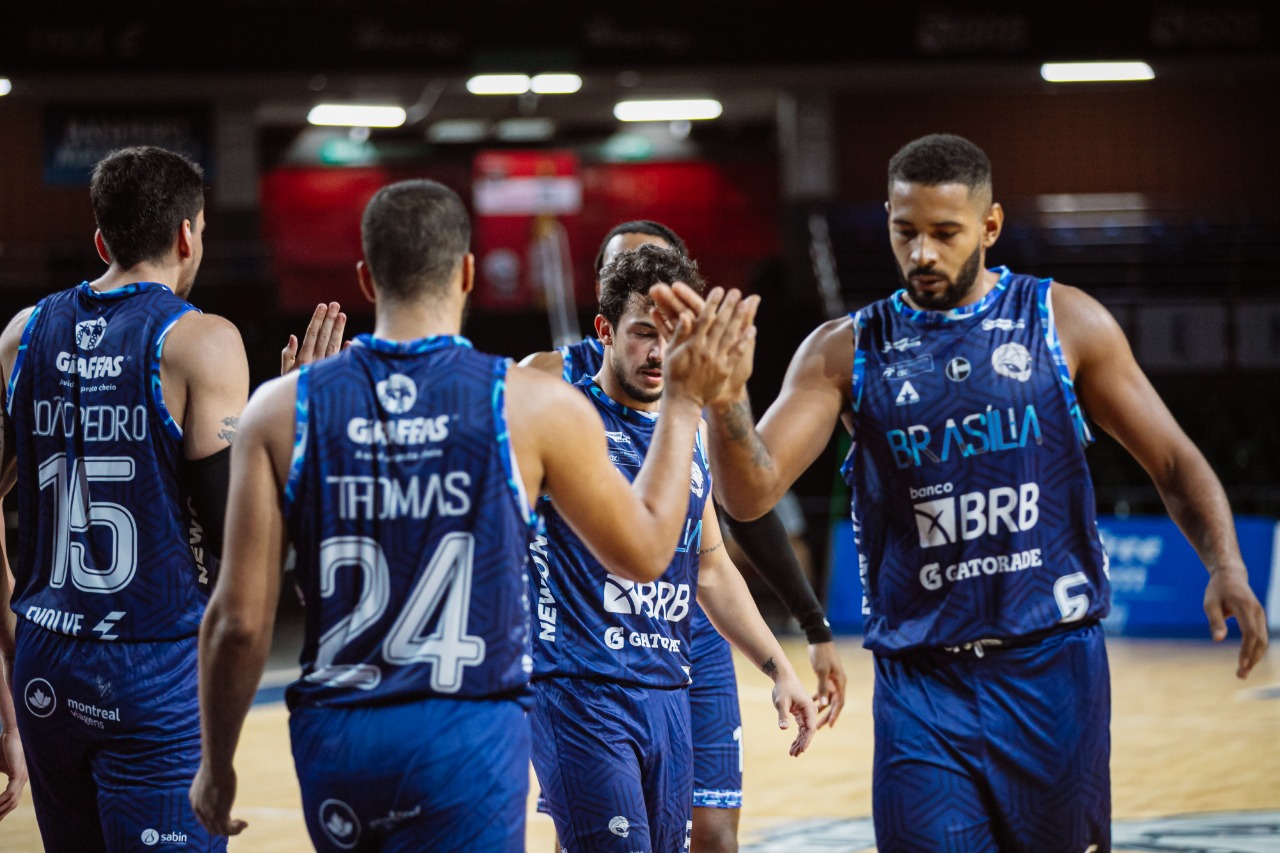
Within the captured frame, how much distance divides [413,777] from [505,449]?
578 mm

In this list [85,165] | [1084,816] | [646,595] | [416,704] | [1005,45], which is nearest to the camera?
[416,704]

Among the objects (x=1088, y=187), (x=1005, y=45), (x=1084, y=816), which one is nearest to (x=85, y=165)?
(x=1005, y=45)

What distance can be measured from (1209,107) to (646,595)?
65.9 feet

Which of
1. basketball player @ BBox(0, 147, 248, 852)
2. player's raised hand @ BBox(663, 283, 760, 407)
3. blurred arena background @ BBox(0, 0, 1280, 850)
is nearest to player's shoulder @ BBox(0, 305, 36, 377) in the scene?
basketball player @ BBox(0, 147, 248, 852)

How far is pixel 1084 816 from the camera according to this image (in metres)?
3.40

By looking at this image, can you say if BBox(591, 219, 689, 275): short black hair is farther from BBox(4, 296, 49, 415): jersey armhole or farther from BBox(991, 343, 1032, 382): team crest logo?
BBox(4, 296, 49, 415): jersey armhole

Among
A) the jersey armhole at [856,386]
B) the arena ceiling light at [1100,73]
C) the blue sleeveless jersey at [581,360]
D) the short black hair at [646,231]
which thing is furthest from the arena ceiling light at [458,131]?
the jersey armhole at [856,386]

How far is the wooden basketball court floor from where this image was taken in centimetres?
645

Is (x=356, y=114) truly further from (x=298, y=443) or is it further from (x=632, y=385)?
(x=298, y=443)

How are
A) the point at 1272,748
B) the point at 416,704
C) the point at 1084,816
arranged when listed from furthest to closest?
the point at 1272,748 < the point at 1084,816 < the point at 416,704

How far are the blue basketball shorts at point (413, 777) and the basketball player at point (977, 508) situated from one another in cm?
98

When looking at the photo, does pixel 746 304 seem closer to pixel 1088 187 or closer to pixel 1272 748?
pixel 1272 748

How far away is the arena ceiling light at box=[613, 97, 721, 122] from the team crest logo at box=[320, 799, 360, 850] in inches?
778

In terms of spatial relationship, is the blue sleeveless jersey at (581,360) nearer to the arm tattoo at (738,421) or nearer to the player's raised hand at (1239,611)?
the arm tattoo at (738,421)
